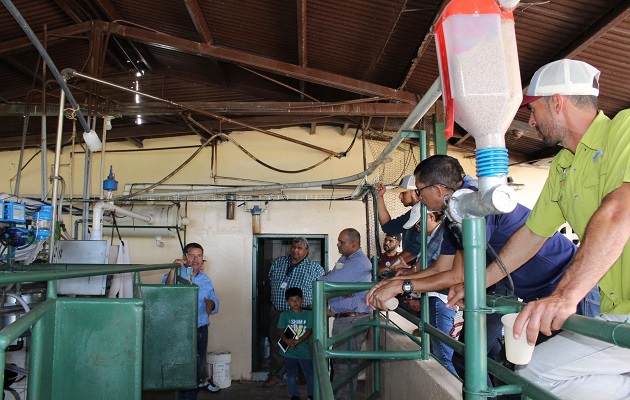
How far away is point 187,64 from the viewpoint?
19.7 feet

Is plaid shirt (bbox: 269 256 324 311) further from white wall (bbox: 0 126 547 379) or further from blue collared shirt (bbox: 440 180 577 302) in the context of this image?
blue collared shirt (bbox: 440 180 577 302)

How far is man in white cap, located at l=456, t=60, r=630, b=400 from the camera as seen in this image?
1157 millimetres

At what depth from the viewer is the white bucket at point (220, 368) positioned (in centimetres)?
657

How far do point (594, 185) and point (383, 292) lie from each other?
0.84 meters

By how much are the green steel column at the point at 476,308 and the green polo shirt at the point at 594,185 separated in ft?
1.45

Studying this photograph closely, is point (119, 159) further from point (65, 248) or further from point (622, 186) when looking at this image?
point (622, 186)

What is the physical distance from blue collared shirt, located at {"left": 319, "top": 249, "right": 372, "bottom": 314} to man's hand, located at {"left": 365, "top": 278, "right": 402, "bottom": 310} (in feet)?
8.95

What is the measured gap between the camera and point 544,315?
1055 millimetres

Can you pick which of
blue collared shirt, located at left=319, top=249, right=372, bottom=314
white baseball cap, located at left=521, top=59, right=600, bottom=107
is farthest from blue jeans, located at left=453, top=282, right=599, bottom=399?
blue collared shirt, located at left=319, top=249, right=372, bottom=314

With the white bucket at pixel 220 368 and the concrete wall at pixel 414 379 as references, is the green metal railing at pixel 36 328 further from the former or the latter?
the white bucket at pixel 220 368

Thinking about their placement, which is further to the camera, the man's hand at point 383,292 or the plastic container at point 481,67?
the man's hand at point 383,292

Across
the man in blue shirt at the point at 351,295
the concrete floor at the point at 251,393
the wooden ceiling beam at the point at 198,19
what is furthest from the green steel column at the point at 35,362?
the concrete floor at the point at 251,393

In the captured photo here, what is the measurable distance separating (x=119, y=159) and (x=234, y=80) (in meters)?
2.32

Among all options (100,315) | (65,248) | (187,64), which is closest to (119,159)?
(187,64)
